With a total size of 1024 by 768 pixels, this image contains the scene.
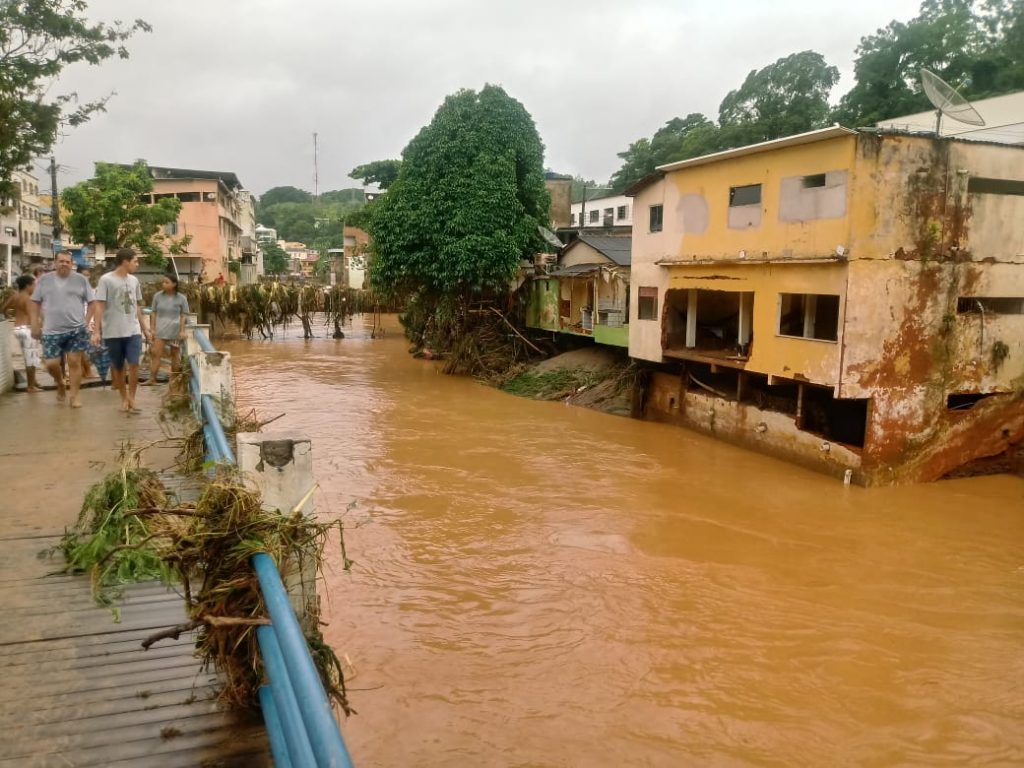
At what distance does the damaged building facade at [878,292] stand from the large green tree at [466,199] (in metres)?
7.47

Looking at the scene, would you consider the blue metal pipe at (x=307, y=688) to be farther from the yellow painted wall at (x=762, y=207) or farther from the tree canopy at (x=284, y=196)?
the tree canopy at (x=284, y=196)

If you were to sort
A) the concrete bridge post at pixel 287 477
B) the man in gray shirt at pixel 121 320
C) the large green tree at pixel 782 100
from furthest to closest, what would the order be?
the large green tree at pixel 782 100 < the man in gray shirt at pixel 121 320 < the concrete bridge post at pixel 287 477

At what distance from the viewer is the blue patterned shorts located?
8.78 m

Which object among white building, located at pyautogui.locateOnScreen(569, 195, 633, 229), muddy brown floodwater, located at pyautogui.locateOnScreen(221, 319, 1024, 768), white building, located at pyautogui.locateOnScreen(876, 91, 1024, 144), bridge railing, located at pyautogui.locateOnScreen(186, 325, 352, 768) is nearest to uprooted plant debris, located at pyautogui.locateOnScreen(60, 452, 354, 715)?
bridge railing, located at pyautogui.locateOnScreen(186, 325, 352, 768)

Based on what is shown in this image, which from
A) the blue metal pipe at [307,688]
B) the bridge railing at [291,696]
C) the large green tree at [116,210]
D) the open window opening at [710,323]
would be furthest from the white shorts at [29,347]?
the large green tree at [116,210]

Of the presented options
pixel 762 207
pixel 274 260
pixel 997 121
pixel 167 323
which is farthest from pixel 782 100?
pixel 274 260

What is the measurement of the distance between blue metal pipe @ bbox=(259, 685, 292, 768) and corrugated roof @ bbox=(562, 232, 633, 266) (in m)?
18.8

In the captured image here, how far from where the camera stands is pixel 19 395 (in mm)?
9773

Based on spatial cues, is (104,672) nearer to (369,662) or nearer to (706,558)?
(369,662)

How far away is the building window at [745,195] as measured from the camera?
1455cm

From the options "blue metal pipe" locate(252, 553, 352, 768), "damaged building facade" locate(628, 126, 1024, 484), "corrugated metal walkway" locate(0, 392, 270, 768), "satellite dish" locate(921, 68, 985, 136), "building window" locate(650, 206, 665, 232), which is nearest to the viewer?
"blue metal pipe" locate(252, 553, 352, 768)

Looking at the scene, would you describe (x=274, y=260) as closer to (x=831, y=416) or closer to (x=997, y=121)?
(x=997, y=121)

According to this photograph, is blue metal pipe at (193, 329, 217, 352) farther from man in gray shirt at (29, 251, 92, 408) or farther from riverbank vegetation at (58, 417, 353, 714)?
riverbank vegetation at (58, 417, 353, 714)

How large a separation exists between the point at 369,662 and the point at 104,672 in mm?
3622
